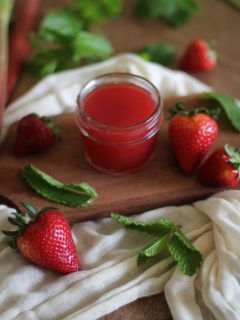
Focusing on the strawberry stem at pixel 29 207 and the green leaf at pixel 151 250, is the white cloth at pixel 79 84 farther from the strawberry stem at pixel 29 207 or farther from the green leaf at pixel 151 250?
the green leaf at pixel 151 250

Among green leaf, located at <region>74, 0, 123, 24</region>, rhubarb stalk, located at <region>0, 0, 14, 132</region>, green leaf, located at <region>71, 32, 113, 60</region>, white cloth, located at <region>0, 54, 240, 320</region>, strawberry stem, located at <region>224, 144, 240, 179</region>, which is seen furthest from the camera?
green leaf, located at <region>74, 0, 123, 24</region>

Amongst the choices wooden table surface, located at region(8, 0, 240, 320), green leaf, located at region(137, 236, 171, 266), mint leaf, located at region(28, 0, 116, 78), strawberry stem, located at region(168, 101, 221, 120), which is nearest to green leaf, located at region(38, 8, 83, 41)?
mint leaf, located at region(28, 0, 116, 78)

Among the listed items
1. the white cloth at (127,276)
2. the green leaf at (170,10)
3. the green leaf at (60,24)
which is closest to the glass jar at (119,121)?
the white cloth at (127,276)

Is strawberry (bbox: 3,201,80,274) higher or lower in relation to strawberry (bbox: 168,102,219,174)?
lower

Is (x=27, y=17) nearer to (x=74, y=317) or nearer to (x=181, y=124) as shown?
(x=181, y=124)

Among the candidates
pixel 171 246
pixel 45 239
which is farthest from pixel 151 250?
pixel 45 239

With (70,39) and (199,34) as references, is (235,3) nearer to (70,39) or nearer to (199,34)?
(199,34)

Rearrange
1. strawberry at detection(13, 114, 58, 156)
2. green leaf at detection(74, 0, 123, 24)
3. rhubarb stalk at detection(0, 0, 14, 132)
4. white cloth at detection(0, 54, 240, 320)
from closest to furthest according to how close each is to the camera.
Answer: white cloth at detection(0, 54, 240, 320) → strawberry at detection(13, 114, 58, 156) → rhubarb stalk at detection(0, 0, 14, 132) → green leaf at detection(74, 0, 123, 24)

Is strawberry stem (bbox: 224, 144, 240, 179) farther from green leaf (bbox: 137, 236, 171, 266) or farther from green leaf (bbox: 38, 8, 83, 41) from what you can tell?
green leaf (bbox: 38, 8, 83, 41)
